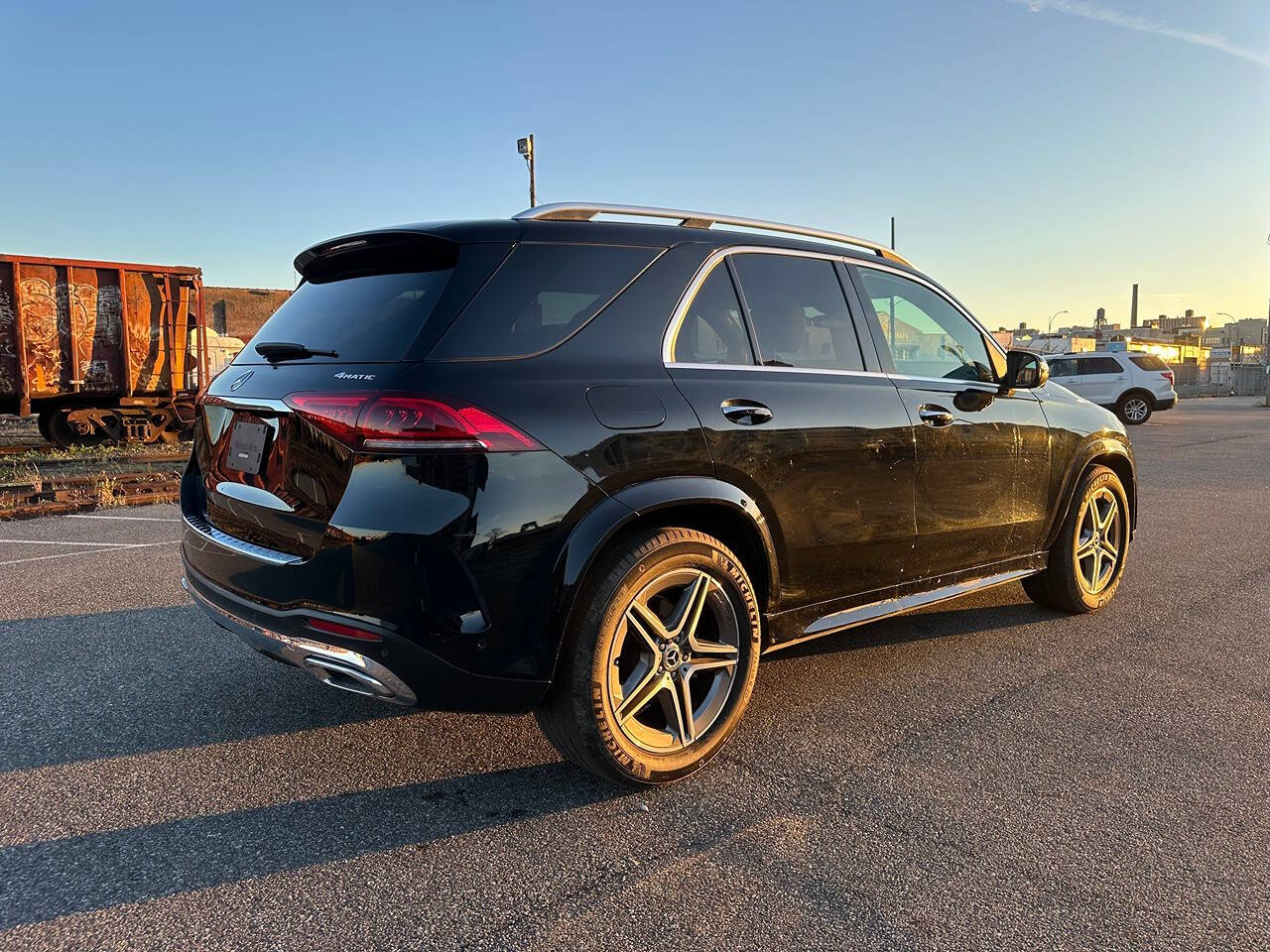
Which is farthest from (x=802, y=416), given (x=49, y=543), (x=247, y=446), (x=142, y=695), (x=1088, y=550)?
(x=49, y=543)

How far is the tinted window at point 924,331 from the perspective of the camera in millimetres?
3852

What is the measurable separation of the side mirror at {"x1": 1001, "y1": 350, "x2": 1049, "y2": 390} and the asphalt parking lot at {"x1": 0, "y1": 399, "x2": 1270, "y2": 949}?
1284 millimetres

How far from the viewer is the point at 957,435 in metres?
3.88

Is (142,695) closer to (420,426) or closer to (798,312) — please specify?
(420,426)

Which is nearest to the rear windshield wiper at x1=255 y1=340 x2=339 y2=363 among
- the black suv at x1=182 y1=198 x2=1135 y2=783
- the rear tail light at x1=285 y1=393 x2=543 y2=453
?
the black suv at x1=182 y1=198 x2=1135 y2=783

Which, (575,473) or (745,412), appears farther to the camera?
(745,412)

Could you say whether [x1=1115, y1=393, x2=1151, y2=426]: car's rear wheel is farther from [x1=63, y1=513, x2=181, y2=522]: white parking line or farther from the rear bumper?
the rear bumper

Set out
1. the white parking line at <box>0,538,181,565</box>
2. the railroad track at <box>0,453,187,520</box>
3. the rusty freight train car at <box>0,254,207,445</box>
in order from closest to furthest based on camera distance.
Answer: the white parking line at <box>0,538,181,565</box>
the railroad track at <box>0,453,187,520</box>
the rusty freight train car at <box>0,254,207,445</box>

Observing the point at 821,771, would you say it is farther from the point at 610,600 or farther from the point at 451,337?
the point at 451,337

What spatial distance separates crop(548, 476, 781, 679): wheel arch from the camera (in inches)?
100

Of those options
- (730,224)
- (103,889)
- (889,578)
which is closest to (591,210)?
(730,224)

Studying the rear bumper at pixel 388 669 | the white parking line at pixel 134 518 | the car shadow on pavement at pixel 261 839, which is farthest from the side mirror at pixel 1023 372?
the white parking line at pixel 134 518

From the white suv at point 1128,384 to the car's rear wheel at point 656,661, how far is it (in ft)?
73.8

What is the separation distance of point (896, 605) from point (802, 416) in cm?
101
